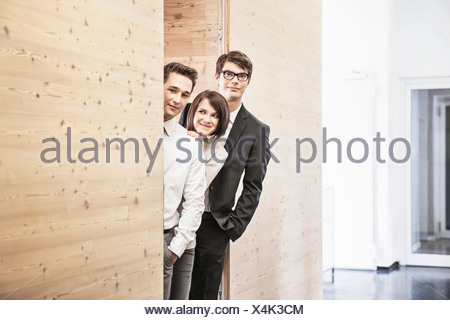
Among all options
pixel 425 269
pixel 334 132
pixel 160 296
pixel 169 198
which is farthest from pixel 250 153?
pixel 425 269

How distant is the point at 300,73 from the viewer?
4.25 metres

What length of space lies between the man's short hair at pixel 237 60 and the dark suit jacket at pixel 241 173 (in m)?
0.22

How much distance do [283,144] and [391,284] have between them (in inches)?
92.3

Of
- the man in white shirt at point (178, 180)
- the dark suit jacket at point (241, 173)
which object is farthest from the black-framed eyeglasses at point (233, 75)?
the man in white shirt at point (178, 180)

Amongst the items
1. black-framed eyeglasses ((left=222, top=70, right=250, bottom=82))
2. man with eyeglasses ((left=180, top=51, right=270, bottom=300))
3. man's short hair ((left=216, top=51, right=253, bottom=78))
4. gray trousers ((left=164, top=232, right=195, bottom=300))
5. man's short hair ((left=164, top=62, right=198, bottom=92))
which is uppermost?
man's short hair ((left=216, top=51, right=253, bottom=78))

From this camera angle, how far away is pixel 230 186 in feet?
10.6

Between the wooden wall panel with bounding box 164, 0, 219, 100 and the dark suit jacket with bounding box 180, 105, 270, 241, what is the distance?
296mm

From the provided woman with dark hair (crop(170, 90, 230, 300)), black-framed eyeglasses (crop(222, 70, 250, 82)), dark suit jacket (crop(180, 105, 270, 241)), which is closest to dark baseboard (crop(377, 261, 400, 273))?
dark suit jacket (crop(180, 105, 270, 241))

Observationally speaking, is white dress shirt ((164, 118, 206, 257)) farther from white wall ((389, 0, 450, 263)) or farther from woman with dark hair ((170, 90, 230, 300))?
white wall ((389, 0, 450, 263))

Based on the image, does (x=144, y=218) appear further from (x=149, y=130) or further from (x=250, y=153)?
(x=250, y=153)

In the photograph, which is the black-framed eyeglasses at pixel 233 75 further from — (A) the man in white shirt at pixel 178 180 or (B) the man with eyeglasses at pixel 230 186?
(A) the man in white shirt at pixel 178 180

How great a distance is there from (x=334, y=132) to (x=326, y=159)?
0.98ft

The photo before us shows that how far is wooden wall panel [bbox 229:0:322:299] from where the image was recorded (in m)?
3.56

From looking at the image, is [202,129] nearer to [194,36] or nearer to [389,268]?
[194,36]
